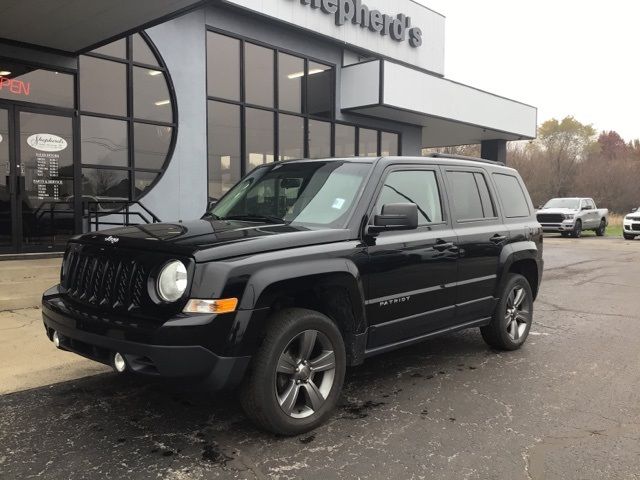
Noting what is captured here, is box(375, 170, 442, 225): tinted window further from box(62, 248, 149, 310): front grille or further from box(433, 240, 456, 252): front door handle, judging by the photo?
box(62, 248, 149, 310): front grille

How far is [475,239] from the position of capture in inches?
194

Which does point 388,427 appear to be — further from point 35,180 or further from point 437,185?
point 35,180

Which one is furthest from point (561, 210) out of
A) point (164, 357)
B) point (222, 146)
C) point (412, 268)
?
point (164, 357)

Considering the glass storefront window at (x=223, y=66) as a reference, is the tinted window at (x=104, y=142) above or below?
below

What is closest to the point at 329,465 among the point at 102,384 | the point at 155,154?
the point at 102,384

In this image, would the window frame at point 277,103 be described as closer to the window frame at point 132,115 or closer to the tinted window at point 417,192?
the window frame at point 132,115

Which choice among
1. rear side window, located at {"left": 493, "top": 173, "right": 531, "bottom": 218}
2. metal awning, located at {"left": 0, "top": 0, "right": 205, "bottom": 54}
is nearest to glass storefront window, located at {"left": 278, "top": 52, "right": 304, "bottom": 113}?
metal awning, located at {"left": 0, "top": 0, "right": 205, "bottom": 54}

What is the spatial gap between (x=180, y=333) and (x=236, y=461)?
835 millimetres

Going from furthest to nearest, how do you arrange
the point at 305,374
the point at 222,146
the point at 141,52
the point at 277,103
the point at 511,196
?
the point at 277,103, the point at 222,146, the point at 141,52, the point at 511,196, the point at 305,374

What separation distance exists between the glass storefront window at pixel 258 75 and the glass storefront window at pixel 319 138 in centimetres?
170

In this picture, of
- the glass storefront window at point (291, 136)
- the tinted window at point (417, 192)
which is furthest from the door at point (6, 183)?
the tinted window at point (417, 192)

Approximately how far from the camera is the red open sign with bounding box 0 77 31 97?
30.3 ft

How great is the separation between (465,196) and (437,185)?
0.45 meters

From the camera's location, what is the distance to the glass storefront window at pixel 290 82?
14758 mm
